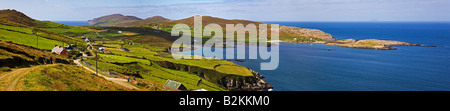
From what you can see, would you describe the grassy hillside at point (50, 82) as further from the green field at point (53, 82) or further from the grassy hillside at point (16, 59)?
the grassy hillside at point (16, 59)

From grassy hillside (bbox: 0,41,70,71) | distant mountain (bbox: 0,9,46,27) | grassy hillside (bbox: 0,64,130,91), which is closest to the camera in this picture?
grassy hillside (bbox: 0,64,130,91)

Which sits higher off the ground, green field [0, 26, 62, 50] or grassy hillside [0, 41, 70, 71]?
green field [0, 26, 62, 50]

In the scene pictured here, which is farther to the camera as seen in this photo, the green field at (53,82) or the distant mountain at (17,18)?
the distant mountain at (17,18)

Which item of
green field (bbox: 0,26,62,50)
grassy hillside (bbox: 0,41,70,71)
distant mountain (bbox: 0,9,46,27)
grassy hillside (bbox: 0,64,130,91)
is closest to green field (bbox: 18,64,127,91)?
grassy hillside (bbox: 0,64,130,91)

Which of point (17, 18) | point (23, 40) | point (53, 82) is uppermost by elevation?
point (17, 18)

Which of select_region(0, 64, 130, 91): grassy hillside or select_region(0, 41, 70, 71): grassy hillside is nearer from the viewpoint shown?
select_region(0, 64, 130, 91): grassy hillside

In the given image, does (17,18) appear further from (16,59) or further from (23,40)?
(16,59)

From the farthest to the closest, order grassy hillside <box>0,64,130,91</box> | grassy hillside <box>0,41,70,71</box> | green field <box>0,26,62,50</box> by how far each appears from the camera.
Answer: green field <box>0,26,62,50</box>, grassy hillside <box>0,41,70,71</box>, grassy hillside <box>0,64,130,91</box>

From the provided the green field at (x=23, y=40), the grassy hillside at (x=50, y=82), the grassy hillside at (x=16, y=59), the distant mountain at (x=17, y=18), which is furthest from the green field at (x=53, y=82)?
the distant mountain at (x=17, y=18)

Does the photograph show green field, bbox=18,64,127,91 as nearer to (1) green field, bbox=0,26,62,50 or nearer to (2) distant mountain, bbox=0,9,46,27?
(1) green field, bbox=0,26,62,50

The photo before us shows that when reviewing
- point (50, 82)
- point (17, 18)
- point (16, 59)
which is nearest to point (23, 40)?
point (16, 59)
